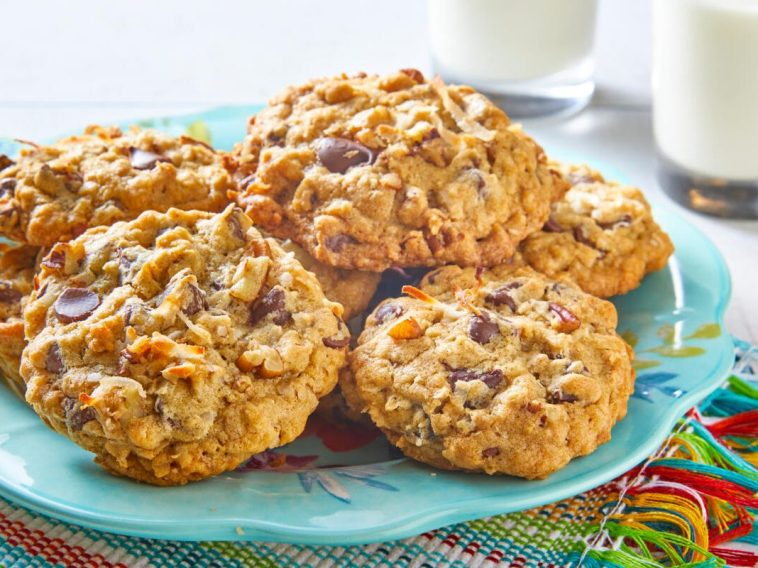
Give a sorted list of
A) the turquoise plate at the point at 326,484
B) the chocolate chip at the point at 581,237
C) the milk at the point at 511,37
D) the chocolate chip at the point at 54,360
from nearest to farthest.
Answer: the turquoise plate at the point at 326,484 → the chocolate chip at the point at 54,360 → the chocolate chip at the point at 581,237 → the milk at the point at 511,37

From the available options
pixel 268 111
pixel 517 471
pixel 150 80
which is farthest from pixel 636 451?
pixel 150 80

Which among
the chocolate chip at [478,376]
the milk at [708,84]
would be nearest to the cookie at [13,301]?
the chocolate chip at [478,376]

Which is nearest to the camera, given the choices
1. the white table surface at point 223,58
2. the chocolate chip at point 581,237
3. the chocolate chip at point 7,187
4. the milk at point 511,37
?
the chocolate chip at point 7,187

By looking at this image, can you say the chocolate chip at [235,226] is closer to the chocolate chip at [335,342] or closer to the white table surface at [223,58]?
the chocolate chip at [335,342]

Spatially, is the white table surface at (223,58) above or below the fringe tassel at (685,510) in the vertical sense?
above

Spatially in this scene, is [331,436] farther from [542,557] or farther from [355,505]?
[542,557]

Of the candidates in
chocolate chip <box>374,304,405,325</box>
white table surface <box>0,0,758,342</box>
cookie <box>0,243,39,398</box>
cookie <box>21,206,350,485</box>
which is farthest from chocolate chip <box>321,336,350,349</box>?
white table surface <box>0,0,758,342</box>

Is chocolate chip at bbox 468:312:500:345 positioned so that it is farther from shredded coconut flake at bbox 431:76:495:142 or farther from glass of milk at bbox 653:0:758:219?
glass of milk at bbox 653:0:758:219
